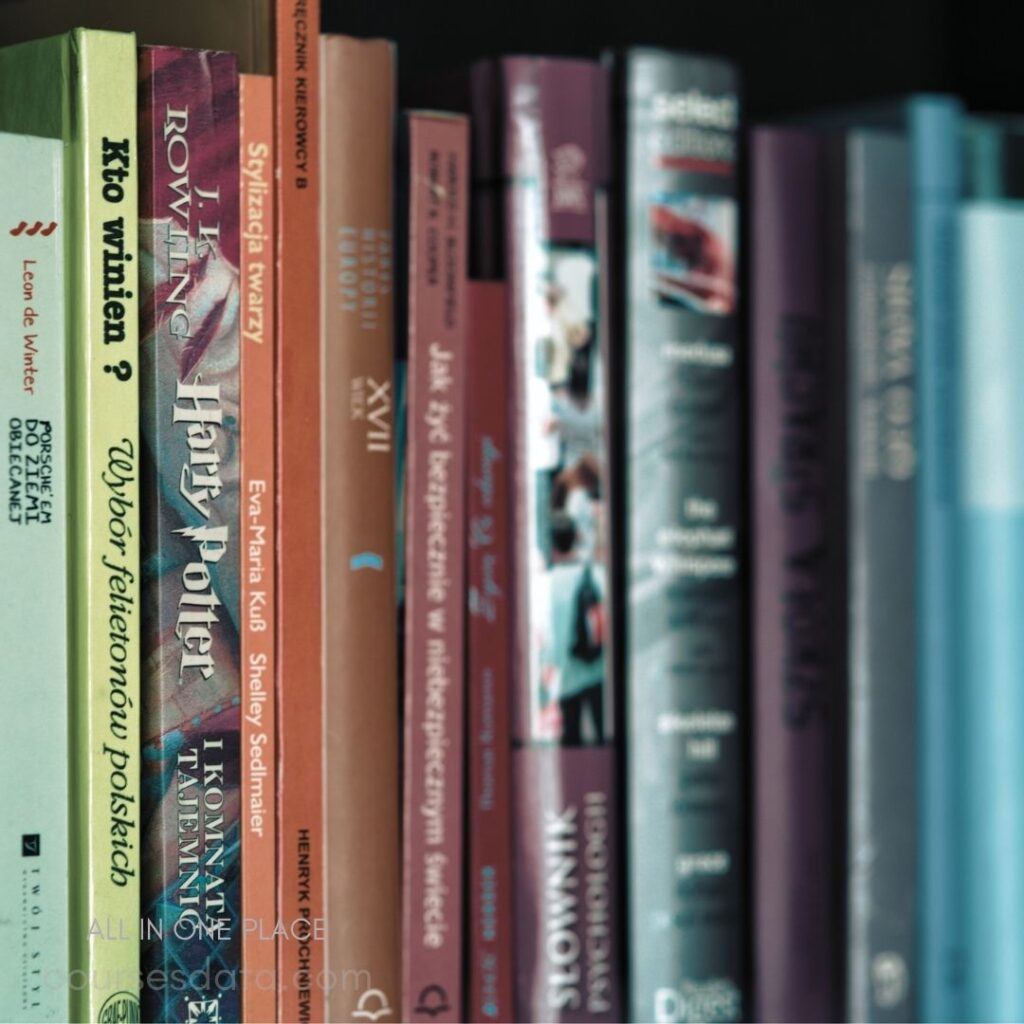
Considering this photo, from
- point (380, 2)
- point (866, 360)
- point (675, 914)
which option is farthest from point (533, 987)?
point (380, 2)

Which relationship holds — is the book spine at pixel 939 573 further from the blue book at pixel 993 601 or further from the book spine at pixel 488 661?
the book spine at pixel 488 661

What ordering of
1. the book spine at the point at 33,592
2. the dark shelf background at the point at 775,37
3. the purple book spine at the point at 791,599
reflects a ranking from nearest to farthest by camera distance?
the book spine at the point at 33,592, the purple book spine at the point at 791,599, the dark shelf background at the point at 775,37

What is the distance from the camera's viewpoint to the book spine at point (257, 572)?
514mm

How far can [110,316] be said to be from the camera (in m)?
0.49

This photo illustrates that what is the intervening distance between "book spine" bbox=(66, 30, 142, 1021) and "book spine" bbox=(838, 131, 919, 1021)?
0.28 m

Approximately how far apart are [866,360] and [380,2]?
33 cm

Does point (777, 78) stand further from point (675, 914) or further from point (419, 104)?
point (675, 914)

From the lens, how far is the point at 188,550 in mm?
505

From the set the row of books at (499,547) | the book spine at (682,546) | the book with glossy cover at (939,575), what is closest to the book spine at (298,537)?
the row of books at (499,547)

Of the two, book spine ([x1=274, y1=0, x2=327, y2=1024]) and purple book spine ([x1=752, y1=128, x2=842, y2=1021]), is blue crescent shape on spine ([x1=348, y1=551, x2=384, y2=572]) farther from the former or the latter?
purple book spine ([x1=752, y1=128, x2=842, y2=1021])

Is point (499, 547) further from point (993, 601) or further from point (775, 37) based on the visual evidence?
point (775, 37)

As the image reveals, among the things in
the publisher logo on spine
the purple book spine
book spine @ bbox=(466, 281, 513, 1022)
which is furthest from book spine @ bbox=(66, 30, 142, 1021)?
the purple book spine

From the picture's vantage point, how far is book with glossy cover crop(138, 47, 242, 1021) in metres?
0.50

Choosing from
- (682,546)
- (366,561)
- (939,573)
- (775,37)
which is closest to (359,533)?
(366,561)
